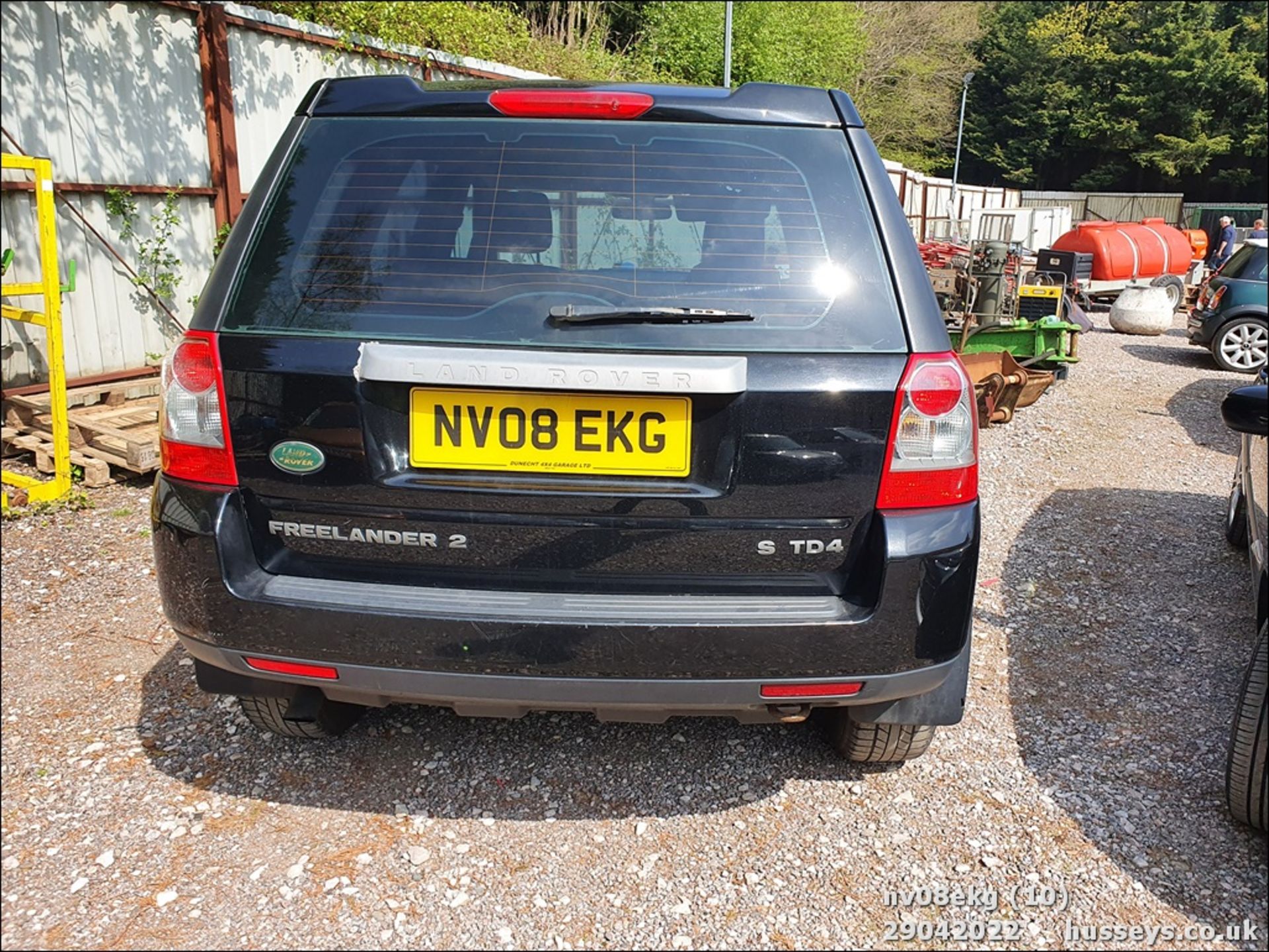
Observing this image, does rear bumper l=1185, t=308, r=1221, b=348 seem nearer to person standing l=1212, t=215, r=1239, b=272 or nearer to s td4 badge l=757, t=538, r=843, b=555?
person standing l=1212, t=215, r=1239, b=272

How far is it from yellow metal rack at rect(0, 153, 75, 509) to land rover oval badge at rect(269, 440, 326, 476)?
3.48 meters

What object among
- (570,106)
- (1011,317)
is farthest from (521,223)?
(1011,317)

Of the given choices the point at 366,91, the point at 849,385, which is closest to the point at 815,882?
the point at 849,385

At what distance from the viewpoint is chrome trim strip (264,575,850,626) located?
217cm

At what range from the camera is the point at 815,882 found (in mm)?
2447

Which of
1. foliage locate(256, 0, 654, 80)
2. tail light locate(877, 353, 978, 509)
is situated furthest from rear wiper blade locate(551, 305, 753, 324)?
foliage locate(256, 0, 654, 80)

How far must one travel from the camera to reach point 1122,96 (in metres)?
50.1

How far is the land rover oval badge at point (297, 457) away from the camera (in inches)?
87.2

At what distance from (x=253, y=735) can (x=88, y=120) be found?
513 cm

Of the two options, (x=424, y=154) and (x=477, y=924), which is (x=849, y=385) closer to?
(x=424, y=154)

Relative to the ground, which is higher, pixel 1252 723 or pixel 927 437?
pixel 927 437

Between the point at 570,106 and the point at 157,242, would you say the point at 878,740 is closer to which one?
the point at 570,106

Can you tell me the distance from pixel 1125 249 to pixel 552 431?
1982cm

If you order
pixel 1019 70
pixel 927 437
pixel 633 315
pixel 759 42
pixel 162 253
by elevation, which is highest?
pixel 1019 70
